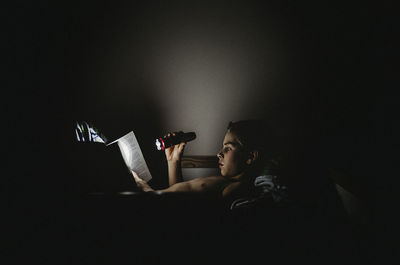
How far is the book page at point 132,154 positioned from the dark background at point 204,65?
0.95 ft

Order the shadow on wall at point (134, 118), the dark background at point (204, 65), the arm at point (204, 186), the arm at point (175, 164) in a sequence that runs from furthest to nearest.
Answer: the shadow on wall at point (134, 118) < the dark background at point (204, 65) < the arm at point (175, 164) < the arm at point (204, 186)

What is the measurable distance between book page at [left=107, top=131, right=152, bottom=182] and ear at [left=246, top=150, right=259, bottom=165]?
509 millimetres

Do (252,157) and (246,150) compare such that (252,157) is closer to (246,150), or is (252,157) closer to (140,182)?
(246,150)

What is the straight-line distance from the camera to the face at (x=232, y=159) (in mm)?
1125

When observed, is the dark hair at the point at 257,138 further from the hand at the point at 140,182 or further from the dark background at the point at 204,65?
the hand at the point at 140,182

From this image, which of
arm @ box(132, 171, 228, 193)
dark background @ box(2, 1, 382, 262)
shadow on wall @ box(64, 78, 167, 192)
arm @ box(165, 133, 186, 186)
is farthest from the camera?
shadow on wall @ box(64, 78, 167, 192)

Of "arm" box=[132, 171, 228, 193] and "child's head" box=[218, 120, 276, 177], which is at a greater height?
"child's head" box=[218, 120, 276, 177]

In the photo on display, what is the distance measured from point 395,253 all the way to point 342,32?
3.71 ft

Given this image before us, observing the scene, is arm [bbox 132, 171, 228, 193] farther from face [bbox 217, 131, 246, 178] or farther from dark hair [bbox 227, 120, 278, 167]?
dark hair [bbox 227, 120, 278, 167]

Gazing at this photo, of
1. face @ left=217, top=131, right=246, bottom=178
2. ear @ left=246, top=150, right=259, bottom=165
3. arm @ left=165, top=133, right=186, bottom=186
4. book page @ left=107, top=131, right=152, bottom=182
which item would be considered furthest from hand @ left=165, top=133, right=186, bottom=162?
ear @ left=246, top=150, right=259, bottom=165

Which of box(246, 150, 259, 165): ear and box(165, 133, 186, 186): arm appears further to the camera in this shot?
box(165, 133, 186, 186): arm

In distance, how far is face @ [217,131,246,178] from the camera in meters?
1.12

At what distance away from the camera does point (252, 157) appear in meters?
1.13

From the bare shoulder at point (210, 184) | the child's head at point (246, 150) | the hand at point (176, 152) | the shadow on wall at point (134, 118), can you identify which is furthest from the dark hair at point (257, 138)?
the shadow on wall at point (134, 118)
